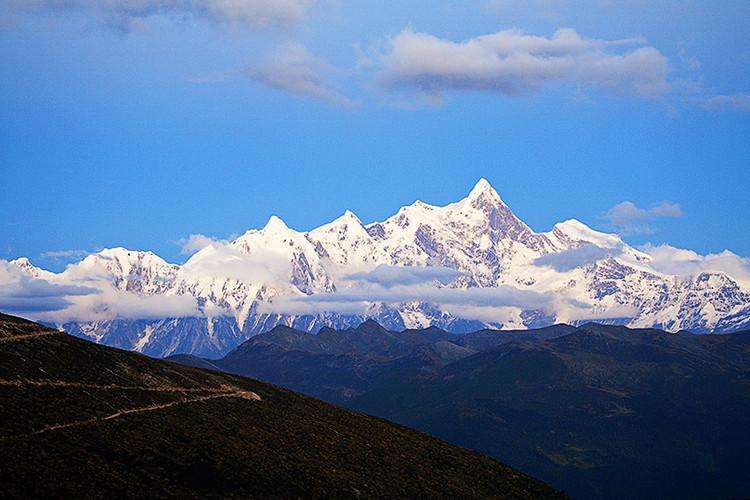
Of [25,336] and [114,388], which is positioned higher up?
[25,336]

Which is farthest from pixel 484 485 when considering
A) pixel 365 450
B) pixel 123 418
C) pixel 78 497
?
pixel 78 497

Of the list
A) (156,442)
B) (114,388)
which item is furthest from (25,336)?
(156,442)

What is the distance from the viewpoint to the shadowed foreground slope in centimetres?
12025

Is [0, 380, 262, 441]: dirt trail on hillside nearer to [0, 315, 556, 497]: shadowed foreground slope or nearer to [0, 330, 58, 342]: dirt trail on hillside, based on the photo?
[0, 315, 556, 497]: shadowed foreground slope

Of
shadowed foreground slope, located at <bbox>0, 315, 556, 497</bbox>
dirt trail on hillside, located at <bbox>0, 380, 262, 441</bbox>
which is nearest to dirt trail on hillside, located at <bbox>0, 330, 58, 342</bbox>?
shadowed foreground slope, located at <bbox>0, 315, 556, 497</bbox>

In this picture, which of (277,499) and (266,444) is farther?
(266,444)

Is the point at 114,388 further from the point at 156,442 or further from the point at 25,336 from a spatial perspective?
the point at 156,442

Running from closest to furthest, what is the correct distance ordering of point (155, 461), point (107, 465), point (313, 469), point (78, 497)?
point (78, 497) < point (107, 465) < point (155, 461) < point (313, 469)

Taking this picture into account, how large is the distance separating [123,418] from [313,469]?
112 feet

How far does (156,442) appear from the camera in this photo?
142 meters

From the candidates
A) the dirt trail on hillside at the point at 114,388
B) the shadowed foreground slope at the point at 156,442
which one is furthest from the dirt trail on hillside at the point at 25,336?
the dirt trail on hillside at the point at 114,388

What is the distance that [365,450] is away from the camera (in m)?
188

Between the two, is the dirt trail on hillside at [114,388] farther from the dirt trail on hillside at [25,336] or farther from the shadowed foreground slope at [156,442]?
the dirt trail on hillside at [25,336]

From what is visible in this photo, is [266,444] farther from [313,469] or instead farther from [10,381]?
[10,381]
